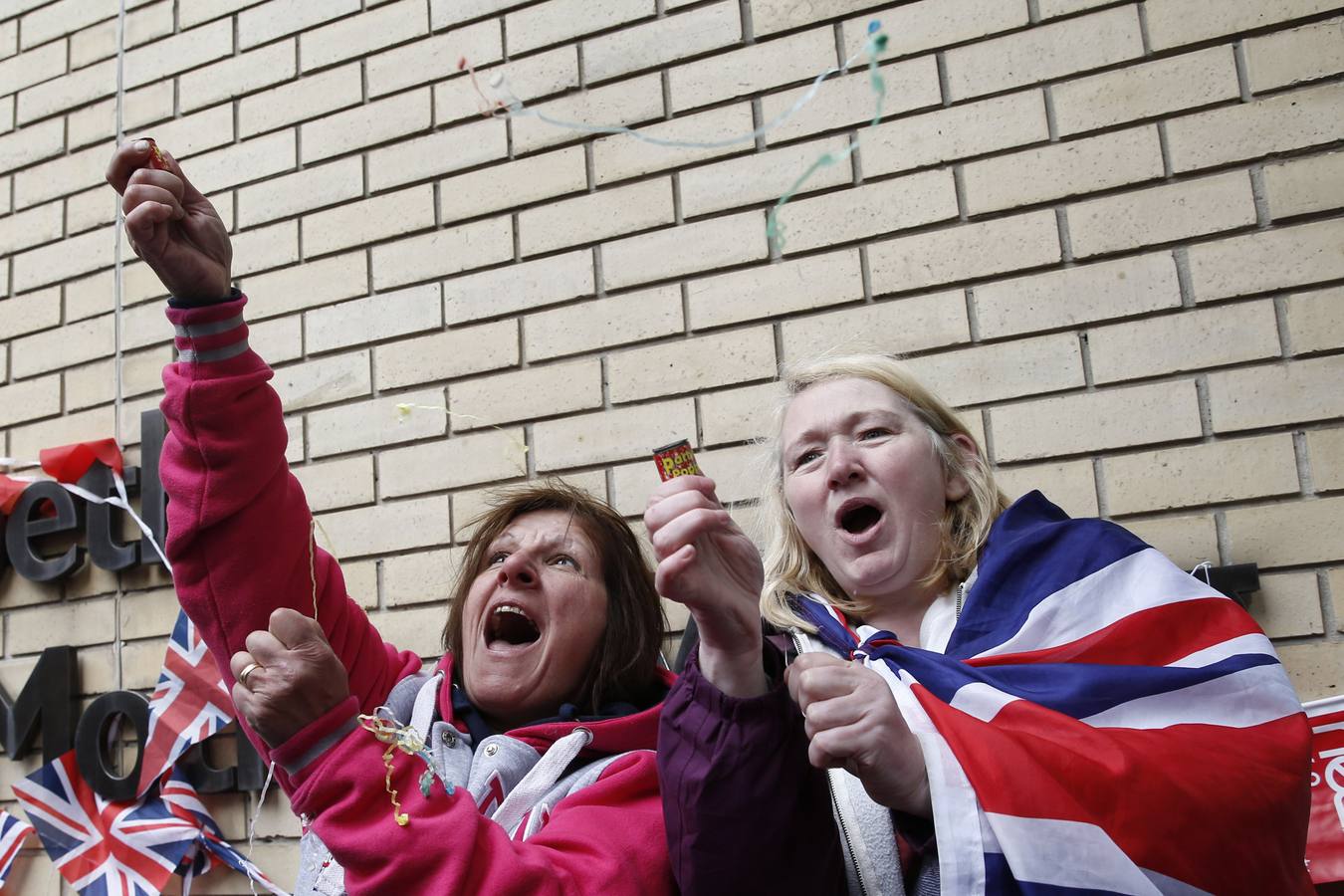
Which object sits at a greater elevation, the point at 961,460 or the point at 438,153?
the point at 438,153

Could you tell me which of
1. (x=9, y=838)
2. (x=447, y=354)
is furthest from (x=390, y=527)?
(x=9, y=838)

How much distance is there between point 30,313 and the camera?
3299 mm

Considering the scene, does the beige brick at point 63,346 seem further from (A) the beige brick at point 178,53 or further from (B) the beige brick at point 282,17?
(B) the beige brick at point 282,17

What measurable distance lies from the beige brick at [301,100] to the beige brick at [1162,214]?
1925 millimetres

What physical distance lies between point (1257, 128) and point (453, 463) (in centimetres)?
192

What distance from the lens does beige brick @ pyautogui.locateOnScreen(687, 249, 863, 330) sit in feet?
7.84

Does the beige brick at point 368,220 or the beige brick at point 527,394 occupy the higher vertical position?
the beige brick at point 368,220

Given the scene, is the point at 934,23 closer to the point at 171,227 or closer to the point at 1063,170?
the point at 1063,170

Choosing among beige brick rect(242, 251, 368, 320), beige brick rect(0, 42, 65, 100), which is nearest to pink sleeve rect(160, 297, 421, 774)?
beige brick rect(242, 251, 368, 320)

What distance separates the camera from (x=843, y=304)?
239 cm

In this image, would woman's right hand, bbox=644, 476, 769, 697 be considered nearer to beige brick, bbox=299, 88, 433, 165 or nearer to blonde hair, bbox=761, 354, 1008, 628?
blonde hair, bbox=761, 354, 1008, 628

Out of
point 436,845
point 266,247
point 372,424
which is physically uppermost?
point 266,247

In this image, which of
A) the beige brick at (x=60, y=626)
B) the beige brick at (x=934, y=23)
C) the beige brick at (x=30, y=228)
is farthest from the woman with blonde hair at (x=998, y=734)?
the beige brick at (x=30, y=228)

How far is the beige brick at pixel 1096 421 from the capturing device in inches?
83.0
